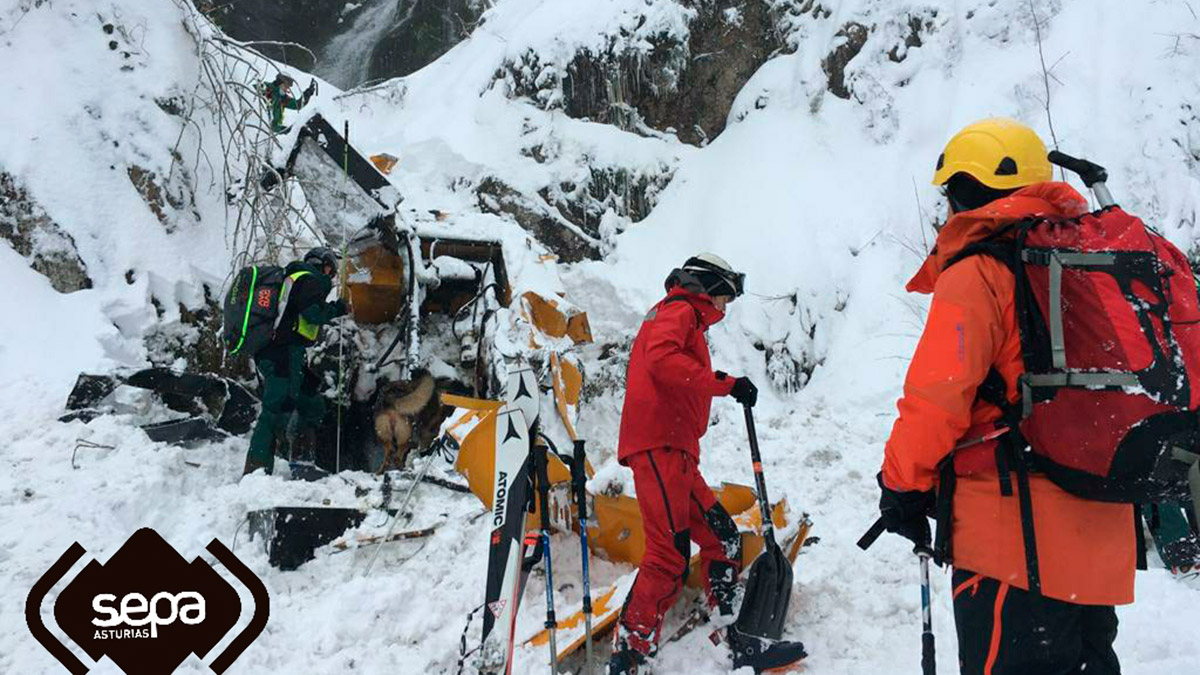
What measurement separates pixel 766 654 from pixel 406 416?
440cm

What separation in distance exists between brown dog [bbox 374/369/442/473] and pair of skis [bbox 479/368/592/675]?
3.18 metres

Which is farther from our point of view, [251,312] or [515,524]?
[251,312]

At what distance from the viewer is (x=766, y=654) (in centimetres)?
326

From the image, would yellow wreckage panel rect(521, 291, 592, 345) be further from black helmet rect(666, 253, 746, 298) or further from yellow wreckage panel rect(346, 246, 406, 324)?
black helmet rect(666, 253, 746, 298)

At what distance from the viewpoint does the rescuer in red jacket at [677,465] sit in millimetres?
3326

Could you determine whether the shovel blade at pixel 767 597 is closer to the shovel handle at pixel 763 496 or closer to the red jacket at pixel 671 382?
the shovel handle at pixel 763 496

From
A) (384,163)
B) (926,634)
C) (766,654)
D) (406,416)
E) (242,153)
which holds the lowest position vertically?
(766,654)

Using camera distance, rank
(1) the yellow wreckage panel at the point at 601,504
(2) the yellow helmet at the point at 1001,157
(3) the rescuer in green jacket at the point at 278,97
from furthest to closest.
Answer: (3) the rescuer in green jacket at the point at 278,97
(1) the yellow wreckage panel at the point at 601,504
(2) the yellow helmet at the point at 1001,157


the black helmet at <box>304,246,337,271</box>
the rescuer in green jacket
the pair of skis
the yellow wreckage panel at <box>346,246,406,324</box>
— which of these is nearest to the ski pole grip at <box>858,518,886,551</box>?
the pair of skis

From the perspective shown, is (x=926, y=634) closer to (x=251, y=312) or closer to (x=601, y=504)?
(x=601, y=504)

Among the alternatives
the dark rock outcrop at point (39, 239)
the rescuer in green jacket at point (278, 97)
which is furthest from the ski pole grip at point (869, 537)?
the rescuer in green jacket at point (278, 97)

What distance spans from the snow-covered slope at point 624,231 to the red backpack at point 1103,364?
1747mm

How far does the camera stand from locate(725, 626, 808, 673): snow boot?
3.25 m

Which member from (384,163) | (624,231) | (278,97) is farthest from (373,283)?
(624,231)
